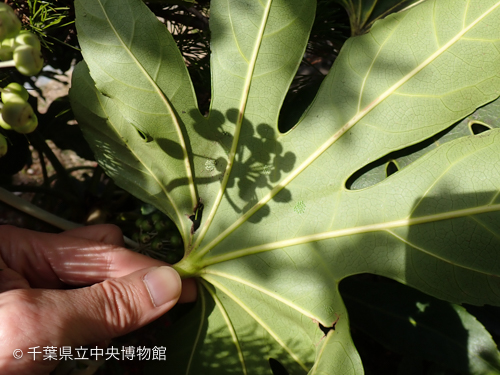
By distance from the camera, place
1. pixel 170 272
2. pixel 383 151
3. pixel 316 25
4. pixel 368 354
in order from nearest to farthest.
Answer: pixel 383 151 < pixel 170 272 < pixel 316 25 < pixel 368 354

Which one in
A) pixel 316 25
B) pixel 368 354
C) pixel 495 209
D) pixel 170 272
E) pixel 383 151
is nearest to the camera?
pixel 495 209

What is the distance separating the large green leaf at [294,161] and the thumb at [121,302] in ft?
0.23

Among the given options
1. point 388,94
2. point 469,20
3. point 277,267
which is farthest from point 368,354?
point 469,20

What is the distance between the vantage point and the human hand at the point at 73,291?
0.75m

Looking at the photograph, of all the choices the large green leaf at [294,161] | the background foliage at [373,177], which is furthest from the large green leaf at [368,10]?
the large green leaf at [294,161]

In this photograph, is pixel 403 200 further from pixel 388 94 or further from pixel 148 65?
pixel 148 65

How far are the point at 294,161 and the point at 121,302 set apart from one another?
0.51m

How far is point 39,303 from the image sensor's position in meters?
0.78

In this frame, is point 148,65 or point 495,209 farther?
point 148,65

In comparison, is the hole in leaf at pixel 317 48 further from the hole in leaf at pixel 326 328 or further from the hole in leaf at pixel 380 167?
the hole in leaf at pixel 326 328

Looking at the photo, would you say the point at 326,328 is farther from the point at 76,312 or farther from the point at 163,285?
the point at 76,312

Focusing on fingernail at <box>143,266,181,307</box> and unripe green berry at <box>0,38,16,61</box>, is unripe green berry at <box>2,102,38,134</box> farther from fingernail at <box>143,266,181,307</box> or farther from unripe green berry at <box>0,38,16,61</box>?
fingernail at <box>143,266,181,307</box>

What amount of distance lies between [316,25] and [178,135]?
0.49 metres

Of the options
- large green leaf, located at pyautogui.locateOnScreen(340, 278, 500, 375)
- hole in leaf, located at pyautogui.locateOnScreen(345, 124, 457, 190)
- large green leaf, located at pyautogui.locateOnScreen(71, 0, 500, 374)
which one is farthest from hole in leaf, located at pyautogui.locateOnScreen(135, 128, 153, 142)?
large green leaf, located at pyautogui.locateOnScreen(340, 278, 500, 375)
